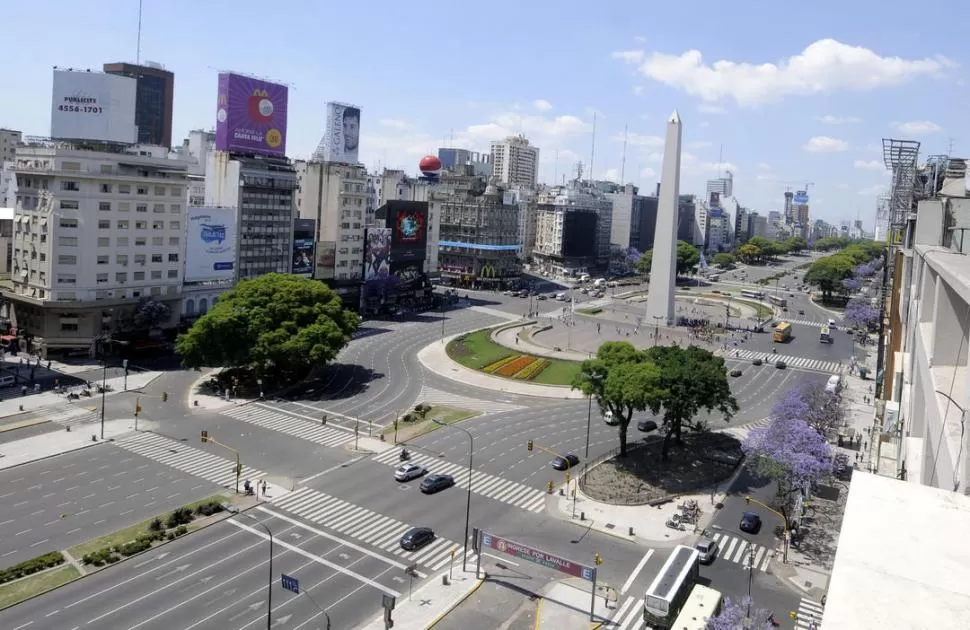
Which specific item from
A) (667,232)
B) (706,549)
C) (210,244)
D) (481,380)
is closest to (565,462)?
(706,549)

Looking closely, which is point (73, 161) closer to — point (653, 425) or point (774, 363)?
point (653, 425)

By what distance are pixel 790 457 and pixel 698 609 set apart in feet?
47.0

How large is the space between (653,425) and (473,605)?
1183 inches

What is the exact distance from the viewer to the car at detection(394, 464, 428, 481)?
154 ft

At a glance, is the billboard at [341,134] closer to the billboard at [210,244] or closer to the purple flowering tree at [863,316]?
the billboard at [210,244]

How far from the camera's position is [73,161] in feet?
237

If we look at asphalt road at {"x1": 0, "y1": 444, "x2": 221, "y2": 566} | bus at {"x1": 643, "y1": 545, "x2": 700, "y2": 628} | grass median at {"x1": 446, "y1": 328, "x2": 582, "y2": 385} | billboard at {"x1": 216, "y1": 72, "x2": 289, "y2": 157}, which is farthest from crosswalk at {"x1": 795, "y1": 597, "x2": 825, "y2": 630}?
billboard at {"x1": 216, "y1": 72, "x2": 289, "y2": 157}

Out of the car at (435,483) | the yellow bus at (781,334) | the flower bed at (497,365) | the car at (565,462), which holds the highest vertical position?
the yellow bus at (781,334)

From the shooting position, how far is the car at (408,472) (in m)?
47.0

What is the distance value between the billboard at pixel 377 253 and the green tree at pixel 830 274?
Answer: 3431 inches

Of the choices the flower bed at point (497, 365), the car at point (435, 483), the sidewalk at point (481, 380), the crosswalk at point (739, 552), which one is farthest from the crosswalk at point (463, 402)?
the crosswalk at point (739, 552)

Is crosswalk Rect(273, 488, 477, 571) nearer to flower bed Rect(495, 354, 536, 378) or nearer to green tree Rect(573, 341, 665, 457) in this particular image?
green tree Rect(573, 341, 665, 457)

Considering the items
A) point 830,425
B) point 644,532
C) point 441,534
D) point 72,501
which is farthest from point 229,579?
point 830,425

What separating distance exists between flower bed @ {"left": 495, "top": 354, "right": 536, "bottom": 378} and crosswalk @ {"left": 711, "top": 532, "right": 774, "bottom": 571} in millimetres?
37920
